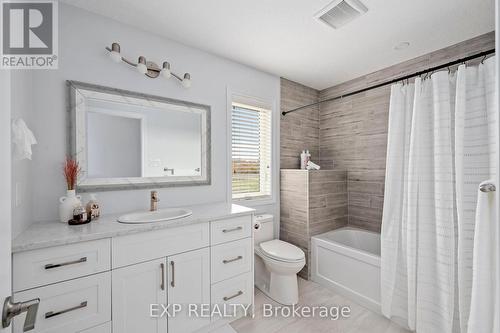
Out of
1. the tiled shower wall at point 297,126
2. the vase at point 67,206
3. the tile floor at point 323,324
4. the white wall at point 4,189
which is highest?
the tiled shower wall at point 297,126

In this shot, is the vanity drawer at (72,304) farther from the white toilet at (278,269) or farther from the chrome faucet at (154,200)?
the white toilet at (278,269)

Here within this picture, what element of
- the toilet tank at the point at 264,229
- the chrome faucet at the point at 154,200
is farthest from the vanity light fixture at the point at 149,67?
the toilet tank at the point at 264,229

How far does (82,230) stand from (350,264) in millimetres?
2236

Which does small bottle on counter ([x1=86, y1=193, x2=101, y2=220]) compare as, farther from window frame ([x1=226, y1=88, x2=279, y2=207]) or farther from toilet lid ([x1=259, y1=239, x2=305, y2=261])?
toilet lid ([x1=259, y1=239, x2=305, y2=261])

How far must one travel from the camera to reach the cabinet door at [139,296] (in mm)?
1329

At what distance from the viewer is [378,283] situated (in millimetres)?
2004

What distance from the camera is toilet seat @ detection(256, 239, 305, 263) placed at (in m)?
2.06

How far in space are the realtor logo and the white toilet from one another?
82.8 inches

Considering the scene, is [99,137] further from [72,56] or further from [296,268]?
[296,268]

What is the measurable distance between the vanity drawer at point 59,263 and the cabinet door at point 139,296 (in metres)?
0.14

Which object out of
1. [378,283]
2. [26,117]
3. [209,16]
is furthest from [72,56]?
[378,283]

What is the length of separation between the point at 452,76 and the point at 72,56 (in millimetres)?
2819

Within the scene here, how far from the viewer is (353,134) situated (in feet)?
9.52

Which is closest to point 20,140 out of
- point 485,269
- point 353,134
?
point 485,269
